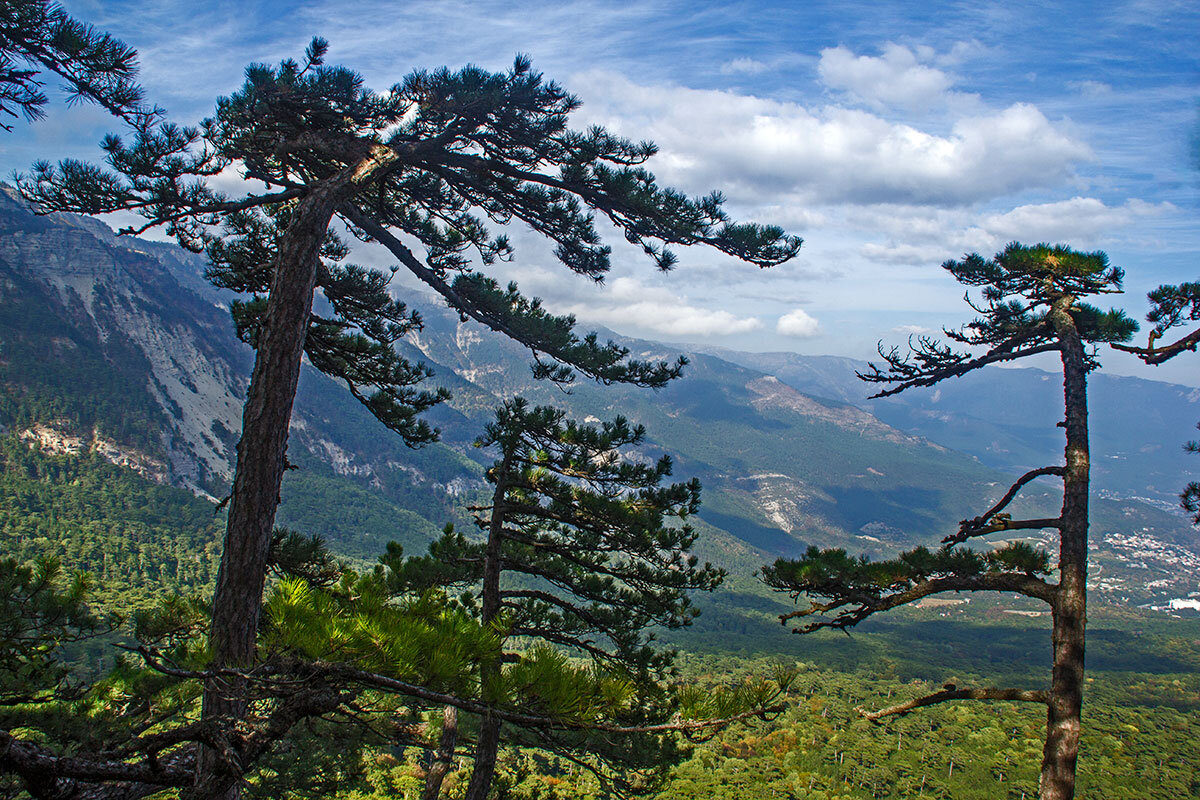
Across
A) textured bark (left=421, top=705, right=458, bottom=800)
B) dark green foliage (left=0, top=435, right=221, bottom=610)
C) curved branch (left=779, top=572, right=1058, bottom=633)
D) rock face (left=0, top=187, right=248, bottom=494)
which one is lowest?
dark green foliage (left=0, top=435, right=221, bottom=610)

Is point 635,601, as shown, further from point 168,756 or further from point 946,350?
point 168,756

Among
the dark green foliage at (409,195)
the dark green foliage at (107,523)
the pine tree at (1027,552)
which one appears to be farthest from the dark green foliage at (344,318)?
the dark green foliage at (107,523)

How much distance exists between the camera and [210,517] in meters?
106

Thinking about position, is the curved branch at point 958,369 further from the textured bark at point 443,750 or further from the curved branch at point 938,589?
the textured bark at point 443,750

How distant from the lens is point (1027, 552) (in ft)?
16.7

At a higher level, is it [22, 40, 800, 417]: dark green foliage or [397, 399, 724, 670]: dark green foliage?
[22, 40, 800, 417]: dark green foliage

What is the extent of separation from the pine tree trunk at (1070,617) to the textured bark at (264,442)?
5.94 meters

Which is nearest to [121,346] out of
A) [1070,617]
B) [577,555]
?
[577,555]

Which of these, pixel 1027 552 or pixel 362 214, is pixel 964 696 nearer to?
pixel 1027 552

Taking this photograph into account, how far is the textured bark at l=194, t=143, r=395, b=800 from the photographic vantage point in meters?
4.38

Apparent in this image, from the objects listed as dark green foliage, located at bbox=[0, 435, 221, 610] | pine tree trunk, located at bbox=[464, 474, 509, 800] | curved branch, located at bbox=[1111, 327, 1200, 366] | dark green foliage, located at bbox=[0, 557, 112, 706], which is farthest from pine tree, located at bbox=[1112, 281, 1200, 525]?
dark green foliage, located at bbox=[0, 435, 221, 610]

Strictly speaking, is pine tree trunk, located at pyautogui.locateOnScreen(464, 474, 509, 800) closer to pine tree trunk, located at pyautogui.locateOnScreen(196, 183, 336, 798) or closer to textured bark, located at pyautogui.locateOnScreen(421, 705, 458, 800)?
textured bark, located at pyautogui.locateOnScreen(421, 705, 458, 800)

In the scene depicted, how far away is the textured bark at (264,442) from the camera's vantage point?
14.4ft

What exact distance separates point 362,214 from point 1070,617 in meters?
7.41
